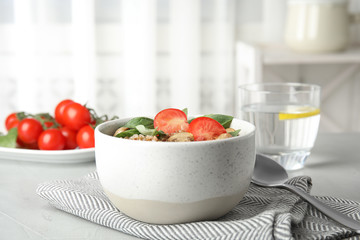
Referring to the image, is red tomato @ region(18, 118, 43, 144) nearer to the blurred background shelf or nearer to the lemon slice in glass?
the lemon slice in glass

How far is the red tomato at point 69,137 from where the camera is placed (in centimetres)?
103

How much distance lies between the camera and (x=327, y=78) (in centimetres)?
239

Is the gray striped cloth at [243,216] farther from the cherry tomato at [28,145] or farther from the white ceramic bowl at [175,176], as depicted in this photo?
the cherry tomato at [28,145]

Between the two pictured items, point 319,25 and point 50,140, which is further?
point 319,25

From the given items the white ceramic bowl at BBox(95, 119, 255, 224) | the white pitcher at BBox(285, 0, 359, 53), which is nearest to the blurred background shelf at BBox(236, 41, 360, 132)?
the white pitcher at BBox(285, 0, 359, 53)

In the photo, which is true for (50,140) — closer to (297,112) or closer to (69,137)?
(69,137)

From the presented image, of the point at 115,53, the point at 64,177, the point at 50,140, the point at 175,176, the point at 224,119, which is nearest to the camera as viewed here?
the point at 175,176

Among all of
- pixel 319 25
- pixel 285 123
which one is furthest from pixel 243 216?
pixel 319 25

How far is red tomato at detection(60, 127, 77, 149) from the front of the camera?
103cm

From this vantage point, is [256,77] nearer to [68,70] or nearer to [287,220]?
[68,70]

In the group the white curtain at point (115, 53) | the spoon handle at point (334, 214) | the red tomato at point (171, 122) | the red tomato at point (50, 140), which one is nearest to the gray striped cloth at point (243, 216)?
the spoon handle at point (334, 214)

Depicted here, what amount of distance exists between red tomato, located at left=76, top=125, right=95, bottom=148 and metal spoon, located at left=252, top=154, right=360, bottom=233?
32 cm

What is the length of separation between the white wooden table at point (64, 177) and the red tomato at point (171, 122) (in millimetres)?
133

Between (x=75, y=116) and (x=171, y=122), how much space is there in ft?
1.32
